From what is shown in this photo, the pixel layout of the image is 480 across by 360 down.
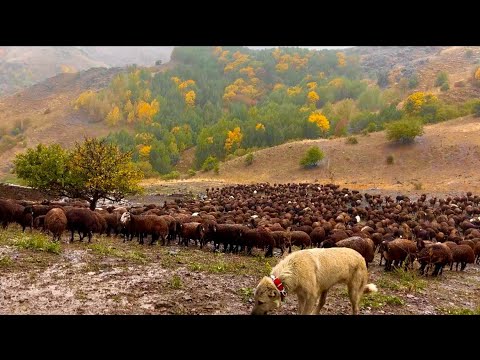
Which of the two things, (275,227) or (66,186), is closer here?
(275,227)

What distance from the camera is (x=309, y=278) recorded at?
728cm

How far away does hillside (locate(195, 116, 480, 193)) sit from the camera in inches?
2002

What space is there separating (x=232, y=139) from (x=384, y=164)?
1735 inches

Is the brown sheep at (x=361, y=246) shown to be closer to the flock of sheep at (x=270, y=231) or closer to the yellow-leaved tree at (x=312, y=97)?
the flock of sheep at (x=270, y=231)

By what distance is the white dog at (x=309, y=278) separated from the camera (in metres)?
7.06

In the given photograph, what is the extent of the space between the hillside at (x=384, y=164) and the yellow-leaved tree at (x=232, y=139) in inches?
958

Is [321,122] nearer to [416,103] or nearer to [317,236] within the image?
[416,103]

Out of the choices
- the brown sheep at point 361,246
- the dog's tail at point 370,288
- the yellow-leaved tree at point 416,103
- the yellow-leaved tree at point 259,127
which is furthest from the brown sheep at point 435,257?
the yellow-leaved tree at point 259,127

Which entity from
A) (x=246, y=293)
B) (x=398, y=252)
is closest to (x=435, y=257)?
(x=398, y=252)

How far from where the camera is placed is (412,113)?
8419 cm

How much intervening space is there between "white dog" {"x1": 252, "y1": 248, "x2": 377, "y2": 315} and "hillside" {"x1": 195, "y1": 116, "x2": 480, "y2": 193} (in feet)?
134

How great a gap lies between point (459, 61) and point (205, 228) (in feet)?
513
